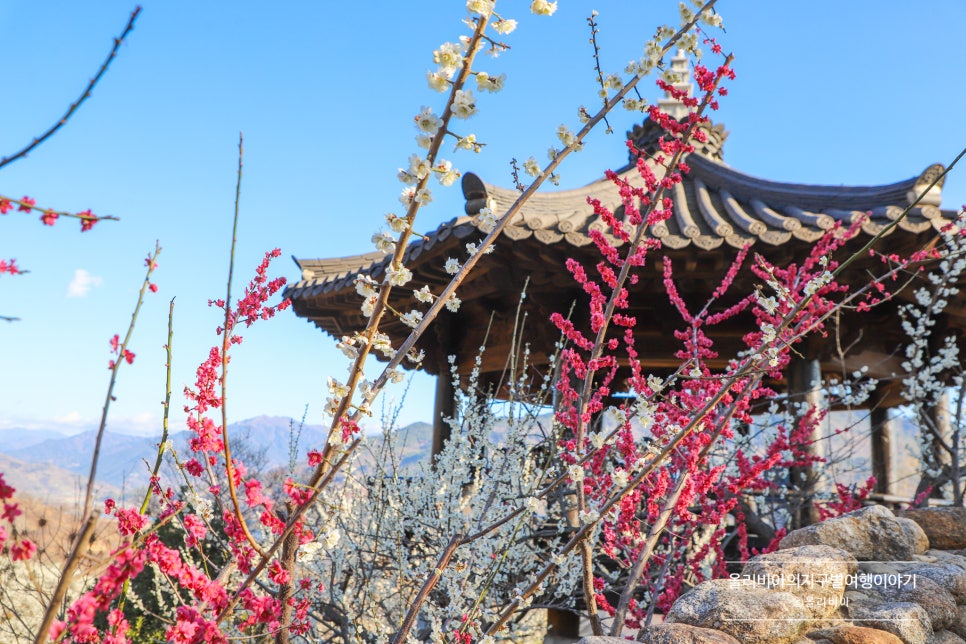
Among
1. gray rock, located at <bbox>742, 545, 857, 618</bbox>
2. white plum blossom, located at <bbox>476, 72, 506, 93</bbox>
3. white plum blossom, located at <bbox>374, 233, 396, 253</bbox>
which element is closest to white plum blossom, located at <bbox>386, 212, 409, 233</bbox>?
white plum blossom, located at <bbox>374, 233, 396, 253</bbox>

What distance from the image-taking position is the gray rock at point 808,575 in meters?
2.48

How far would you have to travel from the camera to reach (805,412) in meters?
4.72

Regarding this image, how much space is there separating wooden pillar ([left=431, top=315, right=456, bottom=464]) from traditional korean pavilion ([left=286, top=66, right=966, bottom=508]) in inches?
0.6

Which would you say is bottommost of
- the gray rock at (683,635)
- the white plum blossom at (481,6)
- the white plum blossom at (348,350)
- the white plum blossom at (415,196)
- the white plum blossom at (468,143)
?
the gray rock at (683,635)

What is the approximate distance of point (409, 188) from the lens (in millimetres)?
1348

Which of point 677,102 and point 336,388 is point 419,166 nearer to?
point 336,388

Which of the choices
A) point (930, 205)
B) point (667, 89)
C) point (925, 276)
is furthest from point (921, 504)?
point (667, 89)

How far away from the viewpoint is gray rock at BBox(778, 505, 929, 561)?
300 centimetres

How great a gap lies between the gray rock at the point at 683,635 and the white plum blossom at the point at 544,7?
1702 millimetres

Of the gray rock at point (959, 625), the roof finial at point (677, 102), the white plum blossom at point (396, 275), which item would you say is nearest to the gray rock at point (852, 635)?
the gray rock at point (959, 625)

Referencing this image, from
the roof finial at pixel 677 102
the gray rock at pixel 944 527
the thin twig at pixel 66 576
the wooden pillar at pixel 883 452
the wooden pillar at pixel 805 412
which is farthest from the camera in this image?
the wooden pillar at pixel 883 452

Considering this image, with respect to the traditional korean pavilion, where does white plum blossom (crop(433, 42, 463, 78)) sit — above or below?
below

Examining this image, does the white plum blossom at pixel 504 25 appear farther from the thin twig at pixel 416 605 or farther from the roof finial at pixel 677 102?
the roof finial at pixel 677 102

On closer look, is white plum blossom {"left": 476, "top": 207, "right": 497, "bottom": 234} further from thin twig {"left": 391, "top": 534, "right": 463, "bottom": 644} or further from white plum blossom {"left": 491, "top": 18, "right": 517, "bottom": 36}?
thin twig {"left": 391, "top": 534, "right": 463, "bottom": 644}
